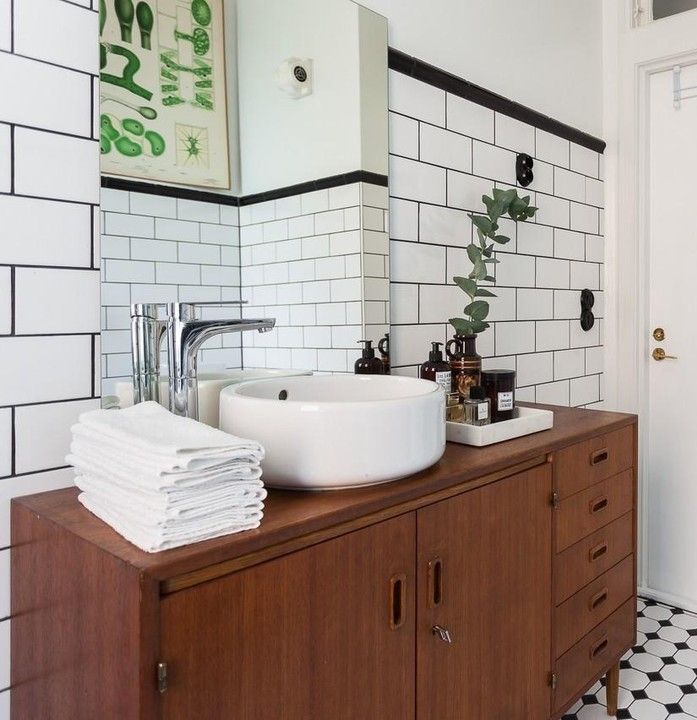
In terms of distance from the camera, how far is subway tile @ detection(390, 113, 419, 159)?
66.5 inches

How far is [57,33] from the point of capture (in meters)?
1.05

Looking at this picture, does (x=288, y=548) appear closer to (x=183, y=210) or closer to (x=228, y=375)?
(x=228, y=375)

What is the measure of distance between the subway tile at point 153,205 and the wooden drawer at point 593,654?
131 cm

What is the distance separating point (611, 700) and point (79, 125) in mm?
1939

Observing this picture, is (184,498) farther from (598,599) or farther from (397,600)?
(598,599)

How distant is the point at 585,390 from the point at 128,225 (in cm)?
186

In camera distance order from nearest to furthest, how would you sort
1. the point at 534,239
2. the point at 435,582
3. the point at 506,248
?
the point at 435,582
the point at 506,248
the point at 534,239

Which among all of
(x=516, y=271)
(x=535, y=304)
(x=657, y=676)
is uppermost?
(x=516, y=271)

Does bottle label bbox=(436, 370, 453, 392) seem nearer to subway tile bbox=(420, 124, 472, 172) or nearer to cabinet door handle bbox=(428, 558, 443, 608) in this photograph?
cabinet door handle bbox=(428, 558, 443, 608)

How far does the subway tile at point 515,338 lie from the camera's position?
2061mm

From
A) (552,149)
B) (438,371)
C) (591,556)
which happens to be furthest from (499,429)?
(552,149)

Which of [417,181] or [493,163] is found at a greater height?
[493,163]

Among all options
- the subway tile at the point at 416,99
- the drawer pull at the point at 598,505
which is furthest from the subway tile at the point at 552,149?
the drawer pull at the point at 598,505

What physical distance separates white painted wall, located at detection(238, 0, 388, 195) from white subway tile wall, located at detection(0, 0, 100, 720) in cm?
33
